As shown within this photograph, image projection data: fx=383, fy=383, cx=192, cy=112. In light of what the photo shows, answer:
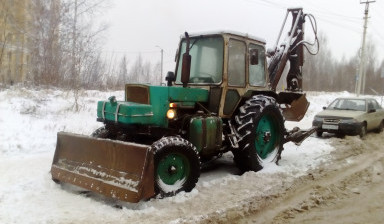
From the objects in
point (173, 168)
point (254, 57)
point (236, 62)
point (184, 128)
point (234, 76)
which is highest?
point (254, 57)

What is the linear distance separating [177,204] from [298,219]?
1.59 metres

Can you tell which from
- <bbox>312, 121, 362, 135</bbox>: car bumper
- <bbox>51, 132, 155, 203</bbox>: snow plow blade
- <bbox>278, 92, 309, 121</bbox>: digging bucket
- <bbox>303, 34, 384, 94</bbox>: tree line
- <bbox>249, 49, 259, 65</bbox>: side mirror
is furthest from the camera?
<bbox>303, 34, 384, 94</bbox>: tree line

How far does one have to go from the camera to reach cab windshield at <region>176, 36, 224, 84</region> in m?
6.73

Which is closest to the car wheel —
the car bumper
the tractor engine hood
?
the car bumper

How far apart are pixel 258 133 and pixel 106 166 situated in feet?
10.3

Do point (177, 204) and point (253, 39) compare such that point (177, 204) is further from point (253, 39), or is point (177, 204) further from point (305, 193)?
point (253, 39)

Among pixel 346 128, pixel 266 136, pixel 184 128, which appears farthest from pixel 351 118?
pixel 184 128

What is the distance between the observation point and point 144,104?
19.4 ft

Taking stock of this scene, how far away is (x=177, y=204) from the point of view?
203 inches

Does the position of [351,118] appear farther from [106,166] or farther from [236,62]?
[106,166]

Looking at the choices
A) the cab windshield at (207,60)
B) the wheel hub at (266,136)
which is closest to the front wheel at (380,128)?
the wheel hub at (266,136)

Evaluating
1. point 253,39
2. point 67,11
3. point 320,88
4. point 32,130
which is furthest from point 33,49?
point 320,88

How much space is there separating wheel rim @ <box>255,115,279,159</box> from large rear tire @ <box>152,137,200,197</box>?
6.61 feet

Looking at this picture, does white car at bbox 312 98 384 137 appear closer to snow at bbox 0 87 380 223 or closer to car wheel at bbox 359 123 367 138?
car wheel at bbox 359 123 367 138
